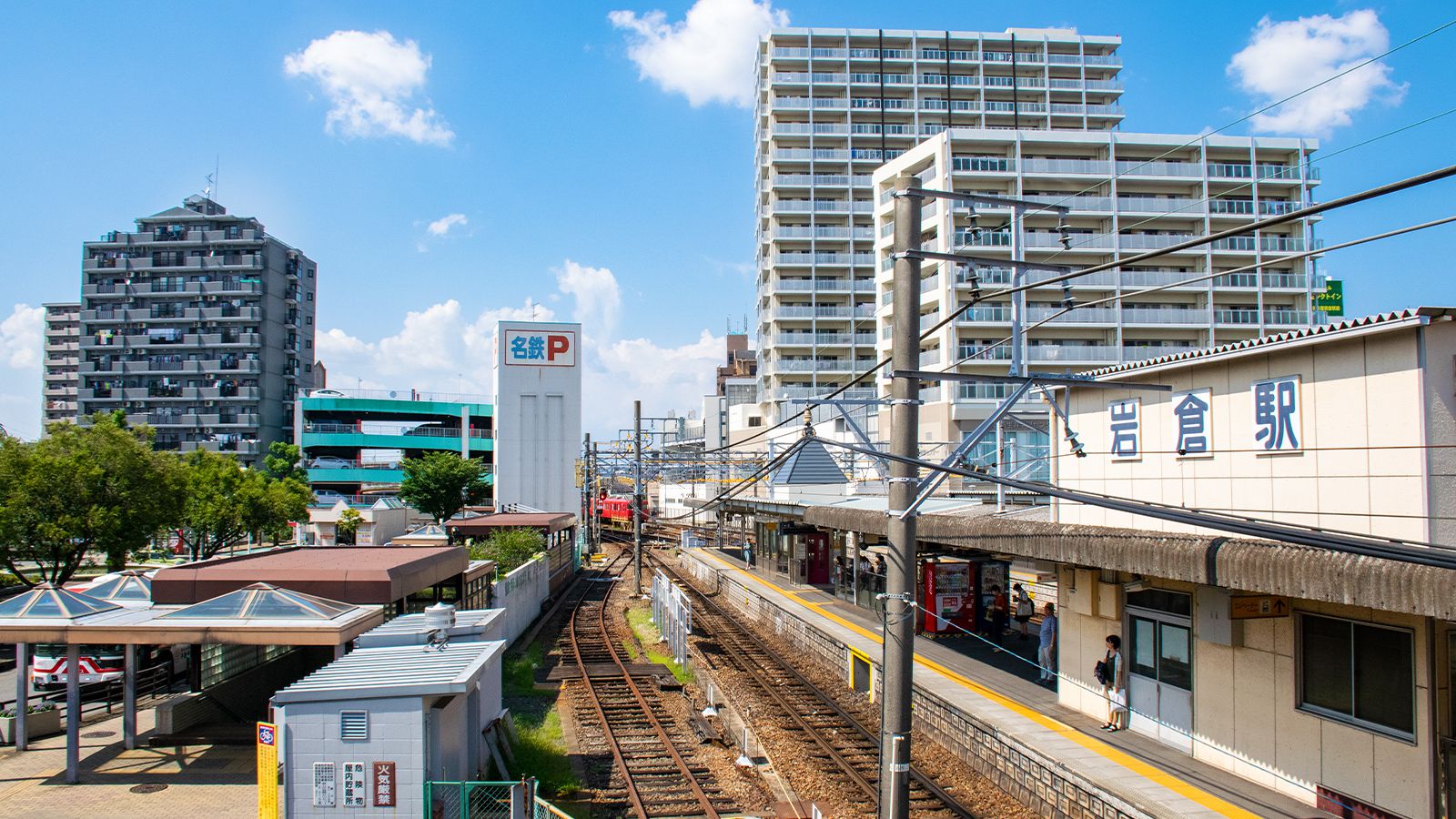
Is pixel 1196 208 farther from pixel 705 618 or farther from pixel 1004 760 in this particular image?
pixel 1004 760

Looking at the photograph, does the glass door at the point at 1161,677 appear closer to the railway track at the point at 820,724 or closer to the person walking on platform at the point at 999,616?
the railway track at the point at 820,724

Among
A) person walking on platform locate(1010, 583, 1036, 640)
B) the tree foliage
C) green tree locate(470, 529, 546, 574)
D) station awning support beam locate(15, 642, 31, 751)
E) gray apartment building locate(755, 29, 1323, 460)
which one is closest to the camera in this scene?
station awning support beam locate(15, 642, 31, 751)

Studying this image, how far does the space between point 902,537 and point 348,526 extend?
134ft

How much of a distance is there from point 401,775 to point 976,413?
1519 inches

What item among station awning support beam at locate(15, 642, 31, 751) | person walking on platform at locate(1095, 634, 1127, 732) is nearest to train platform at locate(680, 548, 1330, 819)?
person walking on platform at locate(1095, 634, 1127, 732)

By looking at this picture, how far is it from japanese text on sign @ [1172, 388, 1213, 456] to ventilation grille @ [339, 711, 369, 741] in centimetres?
979

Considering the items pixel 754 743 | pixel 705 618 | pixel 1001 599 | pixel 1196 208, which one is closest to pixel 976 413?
pixel 1196 208

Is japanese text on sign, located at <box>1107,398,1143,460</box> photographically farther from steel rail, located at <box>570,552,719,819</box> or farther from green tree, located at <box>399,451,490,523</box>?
green tree, located at <box>399,451,490,523</box>

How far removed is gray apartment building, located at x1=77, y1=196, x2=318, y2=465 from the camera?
216 ft

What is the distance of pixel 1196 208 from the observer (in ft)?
154

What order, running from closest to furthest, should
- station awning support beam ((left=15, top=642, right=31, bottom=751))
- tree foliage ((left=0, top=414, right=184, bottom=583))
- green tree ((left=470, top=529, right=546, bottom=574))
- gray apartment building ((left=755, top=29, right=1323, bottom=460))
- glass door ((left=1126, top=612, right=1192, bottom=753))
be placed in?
glass door ((left=1126, top=612, right=1192, bottom=753)) < station awning support beam ((left=15, top=642, right=31, bottom=751)) < tree foliage ((left=0, top=414, right=184, bottom=583)) < green tree ((left=470, top=529, right=546, bottom=574)) < gray apartment building ((left=755, top=29, right=1323, bottom=460))

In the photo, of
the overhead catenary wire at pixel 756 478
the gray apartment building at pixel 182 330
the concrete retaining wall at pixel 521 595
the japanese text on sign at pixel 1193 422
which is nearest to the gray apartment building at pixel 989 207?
the overhead catenary wire at pixel 756 478

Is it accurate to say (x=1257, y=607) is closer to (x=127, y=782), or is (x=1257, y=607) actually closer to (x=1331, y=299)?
(x=127, y=782)

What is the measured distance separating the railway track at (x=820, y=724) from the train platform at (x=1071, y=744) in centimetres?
103
